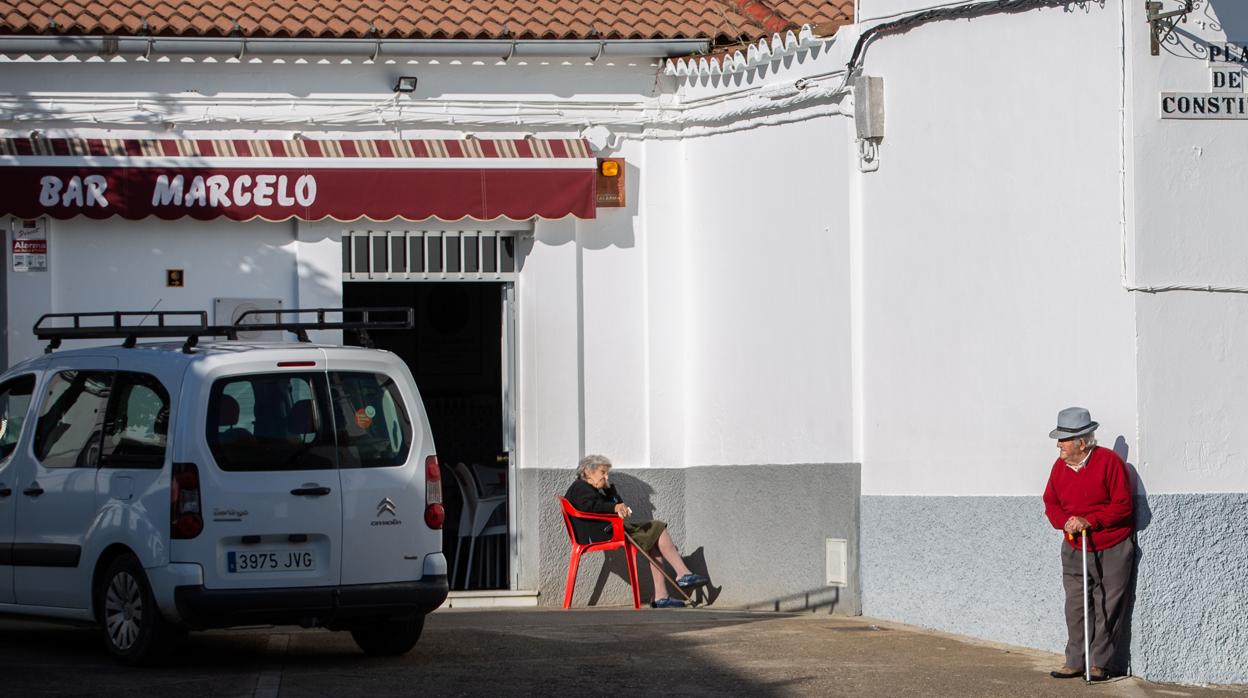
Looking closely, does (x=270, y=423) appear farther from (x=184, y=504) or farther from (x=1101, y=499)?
(x=1101, y=499)

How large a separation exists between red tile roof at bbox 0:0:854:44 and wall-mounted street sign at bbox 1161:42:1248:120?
3.29m

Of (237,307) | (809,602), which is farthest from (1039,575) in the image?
(237,307)

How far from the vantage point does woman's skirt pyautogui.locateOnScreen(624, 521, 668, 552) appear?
14.2 metres

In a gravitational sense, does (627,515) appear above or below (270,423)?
below

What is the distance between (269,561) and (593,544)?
4.81 meters

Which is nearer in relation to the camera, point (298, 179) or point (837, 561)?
point (837, 561)

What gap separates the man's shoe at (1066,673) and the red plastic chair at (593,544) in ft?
15.1

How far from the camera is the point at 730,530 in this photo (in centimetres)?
1416

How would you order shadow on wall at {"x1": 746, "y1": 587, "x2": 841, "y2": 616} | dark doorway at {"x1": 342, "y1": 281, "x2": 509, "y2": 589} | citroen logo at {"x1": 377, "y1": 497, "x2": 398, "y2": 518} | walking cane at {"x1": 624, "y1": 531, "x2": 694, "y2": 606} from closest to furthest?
citroen logo at {"x1": 377, "y1": 497, "x2": 398, "y2": 518} → shadow on wall at {"x1": 746, "y1": 587, "x2": 841, "y2": 616} → walking cane at {"x1": 624, "y1": 531, "x2": 694, "y2": 606} → dark doorway at {"x1": 342, "y1": 281, "x2": 509, "y2": 589}

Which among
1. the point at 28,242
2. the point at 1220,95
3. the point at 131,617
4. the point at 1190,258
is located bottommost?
the point at 131,617

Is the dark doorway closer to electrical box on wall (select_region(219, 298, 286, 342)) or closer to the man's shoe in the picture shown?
electrical box on wall (select_region(219, 298, 286, 342))

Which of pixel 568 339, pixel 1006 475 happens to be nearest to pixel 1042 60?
pixel 1006 475

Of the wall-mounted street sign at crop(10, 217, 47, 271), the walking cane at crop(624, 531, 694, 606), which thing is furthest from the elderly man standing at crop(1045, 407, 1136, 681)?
the wall-mounted street sign at crop(10, 217, 47, 271)

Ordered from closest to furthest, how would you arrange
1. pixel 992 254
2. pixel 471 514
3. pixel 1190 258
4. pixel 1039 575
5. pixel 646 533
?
pixel 1190 258 < pixel 1039 575 < pixel 992 254 < pixel 646 533 < pixel 471 514
